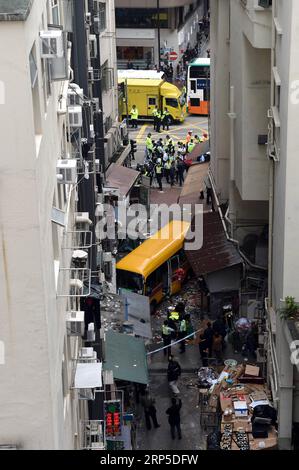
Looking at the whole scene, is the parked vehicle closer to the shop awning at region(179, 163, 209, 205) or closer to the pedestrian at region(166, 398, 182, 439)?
the shop awning at region(179, 163, 209, 205)

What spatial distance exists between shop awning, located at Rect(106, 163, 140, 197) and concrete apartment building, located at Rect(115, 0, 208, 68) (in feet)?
84.7

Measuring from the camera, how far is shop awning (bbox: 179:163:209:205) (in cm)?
3574

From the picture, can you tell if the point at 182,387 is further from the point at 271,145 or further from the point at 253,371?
the point at 271,145

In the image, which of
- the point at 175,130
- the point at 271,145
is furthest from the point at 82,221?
the point at 175,130

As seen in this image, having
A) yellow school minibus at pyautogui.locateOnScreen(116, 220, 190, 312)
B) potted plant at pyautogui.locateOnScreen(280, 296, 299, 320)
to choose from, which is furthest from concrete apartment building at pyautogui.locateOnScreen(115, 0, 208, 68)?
potted plant at pyautogui.locateOnScreen(280, 296, 299, 320)

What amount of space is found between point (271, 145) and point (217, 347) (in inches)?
252

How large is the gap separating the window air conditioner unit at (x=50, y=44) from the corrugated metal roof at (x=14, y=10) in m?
1.87

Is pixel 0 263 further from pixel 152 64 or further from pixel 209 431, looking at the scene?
pixel 152 64

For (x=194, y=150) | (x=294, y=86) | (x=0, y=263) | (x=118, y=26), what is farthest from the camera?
(x=118, y=26)

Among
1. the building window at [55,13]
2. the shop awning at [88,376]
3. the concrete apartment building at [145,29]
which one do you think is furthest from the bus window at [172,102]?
the shop awning at [88,376]

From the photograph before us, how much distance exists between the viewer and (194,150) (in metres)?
42.1

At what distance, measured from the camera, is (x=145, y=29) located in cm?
6100

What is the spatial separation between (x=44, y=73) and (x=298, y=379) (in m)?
11.1

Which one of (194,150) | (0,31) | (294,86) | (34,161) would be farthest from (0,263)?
(194,150)
